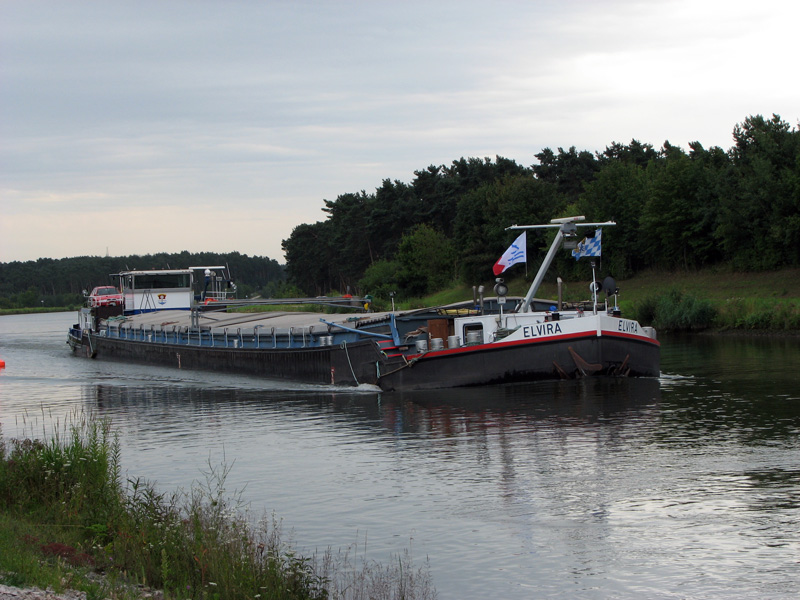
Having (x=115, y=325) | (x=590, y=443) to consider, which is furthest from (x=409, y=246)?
(x=590, y=443)

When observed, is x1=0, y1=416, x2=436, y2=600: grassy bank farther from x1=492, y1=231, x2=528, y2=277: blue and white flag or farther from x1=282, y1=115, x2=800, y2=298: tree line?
x1=282, y1=115, x2=800, y2=298: tree line

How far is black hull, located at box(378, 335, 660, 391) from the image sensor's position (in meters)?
24.6

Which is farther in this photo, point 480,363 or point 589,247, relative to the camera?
point 480,363

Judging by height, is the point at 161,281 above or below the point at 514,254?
above

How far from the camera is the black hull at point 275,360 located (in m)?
27.7

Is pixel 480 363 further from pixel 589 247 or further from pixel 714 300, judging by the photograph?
pixel 714 300

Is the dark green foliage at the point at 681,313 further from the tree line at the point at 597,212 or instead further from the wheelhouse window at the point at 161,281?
the wheelhouse window at the point at 161,281

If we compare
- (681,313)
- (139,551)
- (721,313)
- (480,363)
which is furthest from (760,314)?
(139,551)

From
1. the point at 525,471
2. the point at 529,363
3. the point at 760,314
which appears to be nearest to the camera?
the point at 525,471

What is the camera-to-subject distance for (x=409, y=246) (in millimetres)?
90938

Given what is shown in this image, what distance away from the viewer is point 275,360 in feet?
104

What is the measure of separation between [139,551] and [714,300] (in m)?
46.1

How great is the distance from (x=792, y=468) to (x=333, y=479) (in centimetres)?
762

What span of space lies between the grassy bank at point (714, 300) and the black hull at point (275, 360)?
967 inches
